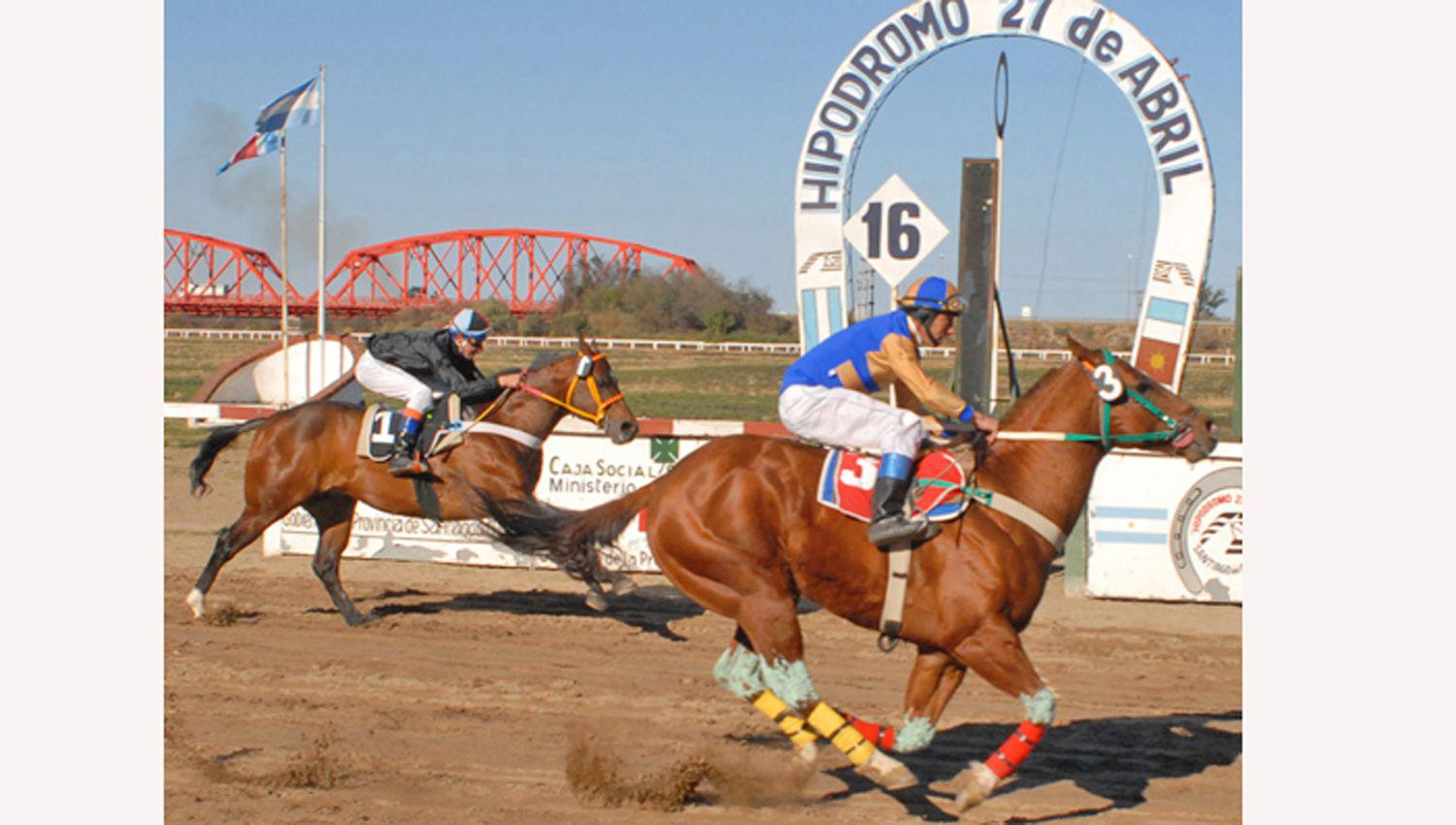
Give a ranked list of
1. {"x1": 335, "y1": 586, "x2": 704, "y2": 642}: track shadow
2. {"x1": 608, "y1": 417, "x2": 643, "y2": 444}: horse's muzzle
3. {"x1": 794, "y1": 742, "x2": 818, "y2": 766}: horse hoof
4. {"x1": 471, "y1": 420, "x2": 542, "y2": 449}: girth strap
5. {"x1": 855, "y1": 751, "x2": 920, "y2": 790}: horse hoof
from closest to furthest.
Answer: {"x1": 855, "y1": 751, "x2": 920, "y2": 790}: horse hoof
{"x1": 794, "y1": 742, "x2": 818, "y2": 766}: horse hoof
{"x1": 608, "y1": 417, "x2": 643, "y2": 444}: horse's muzzle
{"x1": 471, "y1": 420, "x2": 542, "y2": 449}: girth strap
{"x1": 335, "y1": 586, "x2": 704, "y2": 642}: track shadow

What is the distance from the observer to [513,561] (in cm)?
1384

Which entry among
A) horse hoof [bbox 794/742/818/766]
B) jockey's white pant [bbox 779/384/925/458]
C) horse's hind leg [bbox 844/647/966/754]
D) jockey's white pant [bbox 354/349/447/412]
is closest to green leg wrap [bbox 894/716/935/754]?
horse's hind leg [bbox 844/647/966/754]

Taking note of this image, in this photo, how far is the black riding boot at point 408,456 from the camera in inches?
430

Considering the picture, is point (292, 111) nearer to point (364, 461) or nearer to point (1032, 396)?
point (364, 461)

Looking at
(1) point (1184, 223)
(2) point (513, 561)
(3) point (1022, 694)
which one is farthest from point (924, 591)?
(2) point (513, 561)

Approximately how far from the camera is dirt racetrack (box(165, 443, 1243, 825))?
6820 millimetres

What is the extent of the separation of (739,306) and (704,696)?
37927 mm

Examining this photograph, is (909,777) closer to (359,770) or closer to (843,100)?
(359,770)

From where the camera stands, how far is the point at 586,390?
10.8m

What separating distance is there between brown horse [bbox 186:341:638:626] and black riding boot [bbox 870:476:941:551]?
14.5 feet

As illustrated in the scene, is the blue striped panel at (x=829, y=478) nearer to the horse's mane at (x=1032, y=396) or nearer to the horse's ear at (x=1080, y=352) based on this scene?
the horse's mane at (x=1032, y=396)

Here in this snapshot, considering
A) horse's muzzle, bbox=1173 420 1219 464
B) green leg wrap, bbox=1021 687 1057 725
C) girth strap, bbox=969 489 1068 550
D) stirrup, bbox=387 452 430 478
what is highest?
horse's muzzle, bbox=1173 420 1219 464

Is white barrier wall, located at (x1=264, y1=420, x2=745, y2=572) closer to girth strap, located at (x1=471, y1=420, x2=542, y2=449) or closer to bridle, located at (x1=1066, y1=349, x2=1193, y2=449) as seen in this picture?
girth strap, located at (x1=471, y1=420, x2=542, y2=449)

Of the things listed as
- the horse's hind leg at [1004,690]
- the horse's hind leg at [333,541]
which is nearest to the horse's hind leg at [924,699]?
the horse's hind leg at [1004,690]
